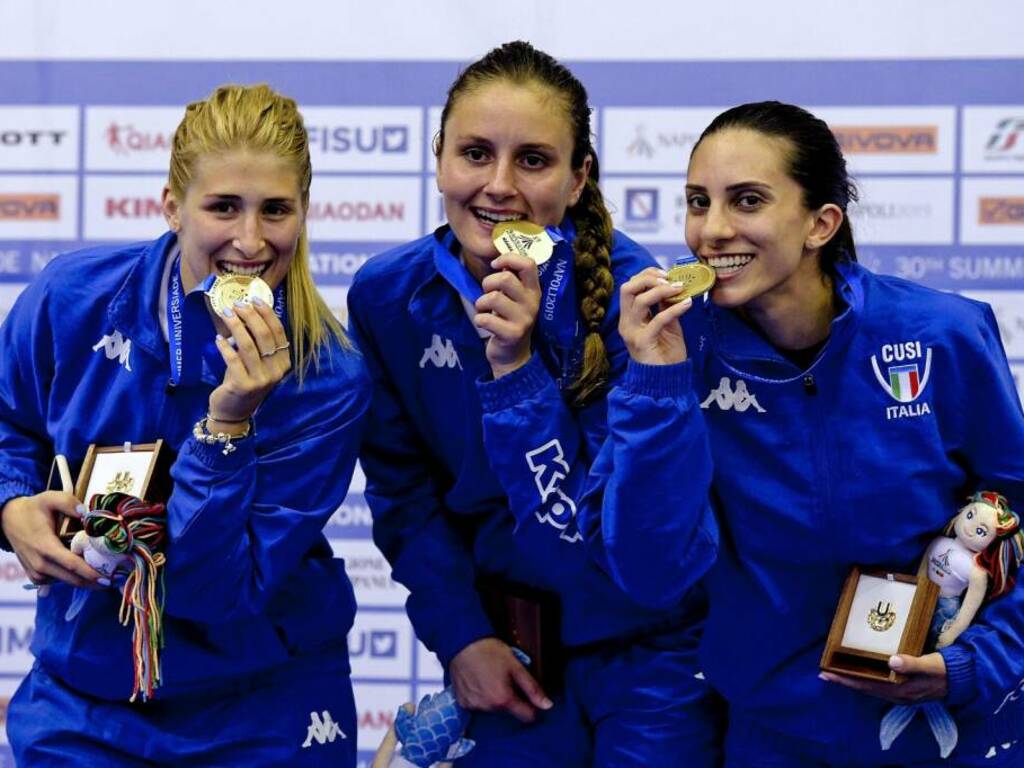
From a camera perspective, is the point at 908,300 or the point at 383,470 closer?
the point at 908,300

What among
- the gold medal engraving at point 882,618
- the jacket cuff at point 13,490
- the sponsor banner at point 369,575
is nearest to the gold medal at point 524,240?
the gold medal engraving at point 882,618

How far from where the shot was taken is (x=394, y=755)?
3.08 meters

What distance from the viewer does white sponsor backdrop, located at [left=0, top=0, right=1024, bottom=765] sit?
12.7ft

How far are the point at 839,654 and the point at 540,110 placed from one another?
Answer: 1046 mm

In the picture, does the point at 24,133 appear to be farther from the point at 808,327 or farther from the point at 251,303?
the point at 808,327

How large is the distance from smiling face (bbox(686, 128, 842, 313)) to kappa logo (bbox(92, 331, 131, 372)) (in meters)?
0.98

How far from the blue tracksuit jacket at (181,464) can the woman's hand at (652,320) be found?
52 centimetres

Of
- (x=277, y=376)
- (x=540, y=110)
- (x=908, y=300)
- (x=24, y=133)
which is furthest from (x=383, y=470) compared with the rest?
(x=24, y=133)

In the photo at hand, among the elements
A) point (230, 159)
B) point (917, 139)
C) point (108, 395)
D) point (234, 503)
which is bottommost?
point (234, 503)

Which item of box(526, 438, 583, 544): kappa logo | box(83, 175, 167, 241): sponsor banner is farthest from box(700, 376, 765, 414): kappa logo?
box(83, 175, 167, 241): sponsor banner

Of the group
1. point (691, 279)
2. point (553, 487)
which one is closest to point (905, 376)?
point (691, 279)

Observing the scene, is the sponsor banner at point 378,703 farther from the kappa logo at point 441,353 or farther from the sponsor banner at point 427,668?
the kappa logo at point 441,353

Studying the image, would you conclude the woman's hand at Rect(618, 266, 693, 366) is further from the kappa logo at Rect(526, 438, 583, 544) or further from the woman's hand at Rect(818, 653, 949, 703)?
the woman's hand at Rect(818, 653, 949, 703)

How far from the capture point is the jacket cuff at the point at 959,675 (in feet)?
8.23
